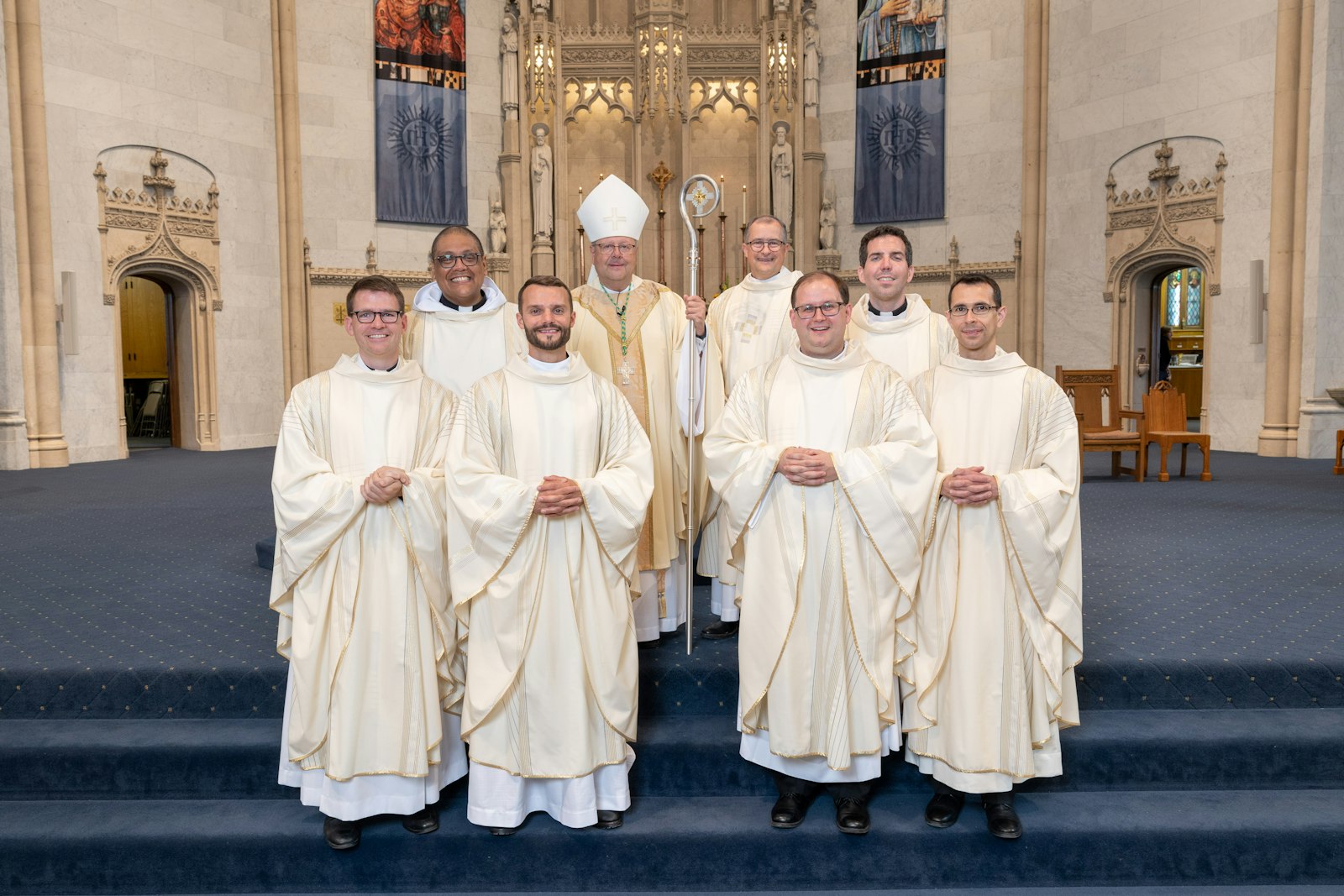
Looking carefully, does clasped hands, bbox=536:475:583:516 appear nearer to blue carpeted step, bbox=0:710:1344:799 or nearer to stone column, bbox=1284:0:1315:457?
blue carpeted step, bbox=0:710:1344:799

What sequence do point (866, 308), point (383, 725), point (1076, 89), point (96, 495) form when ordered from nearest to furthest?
point (383, 725) < point (866, 308) < point (96, 495) < point (1076, 89)

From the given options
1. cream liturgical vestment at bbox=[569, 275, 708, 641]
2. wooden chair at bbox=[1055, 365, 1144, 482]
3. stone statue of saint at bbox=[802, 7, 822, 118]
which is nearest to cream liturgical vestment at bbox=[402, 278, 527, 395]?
cream liturgical vestment at bbox=[569, 275, 708, 641]

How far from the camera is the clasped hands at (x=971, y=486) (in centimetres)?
315

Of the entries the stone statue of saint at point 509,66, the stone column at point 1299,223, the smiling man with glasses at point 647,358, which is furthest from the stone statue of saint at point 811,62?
the smiling man with glasses at point 647,358

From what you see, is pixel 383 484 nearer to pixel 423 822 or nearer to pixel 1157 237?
pixel 423 822

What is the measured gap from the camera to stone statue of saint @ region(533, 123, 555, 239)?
1534 cm

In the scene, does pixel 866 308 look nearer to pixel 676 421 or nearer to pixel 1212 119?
pixel 676 421

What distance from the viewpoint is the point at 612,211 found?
4.13m

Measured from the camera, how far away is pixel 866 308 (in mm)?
4223

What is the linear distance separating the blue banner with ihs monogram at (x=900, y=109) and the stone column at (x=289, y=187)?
26.9 ft

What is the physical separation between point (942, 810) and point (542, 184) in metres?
13.5

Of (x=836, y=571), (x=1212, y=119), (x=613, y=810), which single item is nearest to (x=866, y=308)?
(x=836, y=571)

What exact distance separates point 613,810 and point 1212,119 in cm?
1236

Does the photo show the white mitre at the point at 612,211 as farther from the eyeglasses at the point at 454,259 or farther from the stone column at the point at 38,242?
the stone column at the point at 38,242
